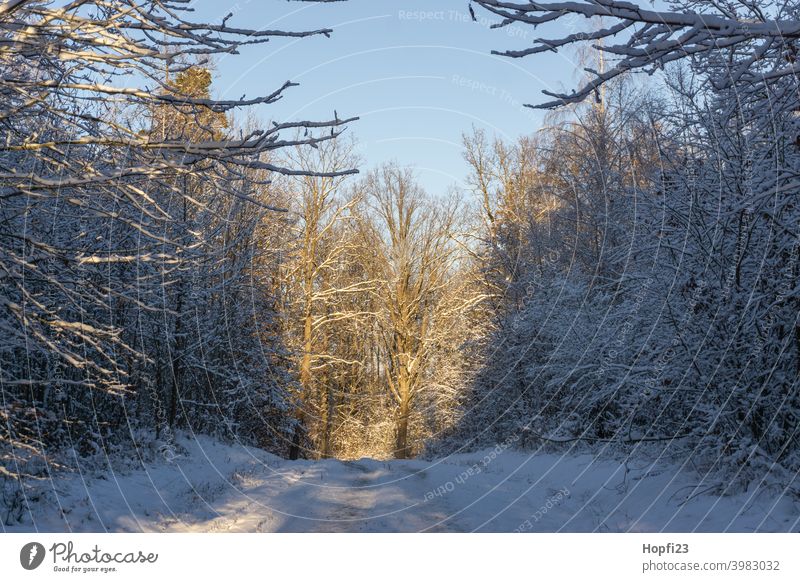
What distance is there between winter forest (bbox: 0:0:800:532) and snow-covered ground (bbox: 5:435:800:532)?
0.21 ft

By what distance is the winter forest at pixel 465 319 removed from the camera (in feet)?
14.5

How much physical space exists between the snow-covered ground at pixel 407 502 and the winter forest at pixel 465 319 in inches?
2.6

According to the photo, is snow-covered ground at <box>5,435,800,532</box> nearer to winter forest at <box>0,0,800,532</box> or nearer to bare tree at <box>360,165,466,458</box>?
winter forest at <box>0,0,800,532</box>

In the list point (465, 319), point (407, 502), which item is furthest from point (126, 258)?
point (465, 319)

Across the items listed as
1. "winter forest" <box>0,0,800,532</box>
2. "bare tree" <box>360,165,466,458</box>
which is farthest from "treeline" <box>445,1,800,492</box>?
"bare tree" <box>360,165,466,458</box>

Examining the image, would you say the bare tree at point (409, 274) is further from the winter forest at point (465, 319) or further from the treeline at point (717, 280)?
the treeline at point (717, 280)

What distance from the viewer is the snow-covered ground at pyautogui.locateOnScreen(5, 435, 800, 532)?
7.42 meters

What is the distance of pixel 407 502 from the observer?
30.6 ft

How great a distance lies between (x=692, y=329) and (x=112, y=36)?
7.52 meters

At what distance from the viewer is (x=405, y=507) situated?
885 centimetres

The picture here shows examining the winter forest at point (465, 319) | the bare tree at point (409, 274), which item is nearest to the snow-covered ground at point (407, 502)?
the winter forest at point (465, 319)

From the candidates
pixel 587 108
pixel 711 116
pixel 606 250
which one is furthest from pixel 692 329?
pixel 587 108

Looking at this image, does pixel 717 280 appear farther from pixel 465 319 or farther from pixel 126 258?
pixel 465 319
